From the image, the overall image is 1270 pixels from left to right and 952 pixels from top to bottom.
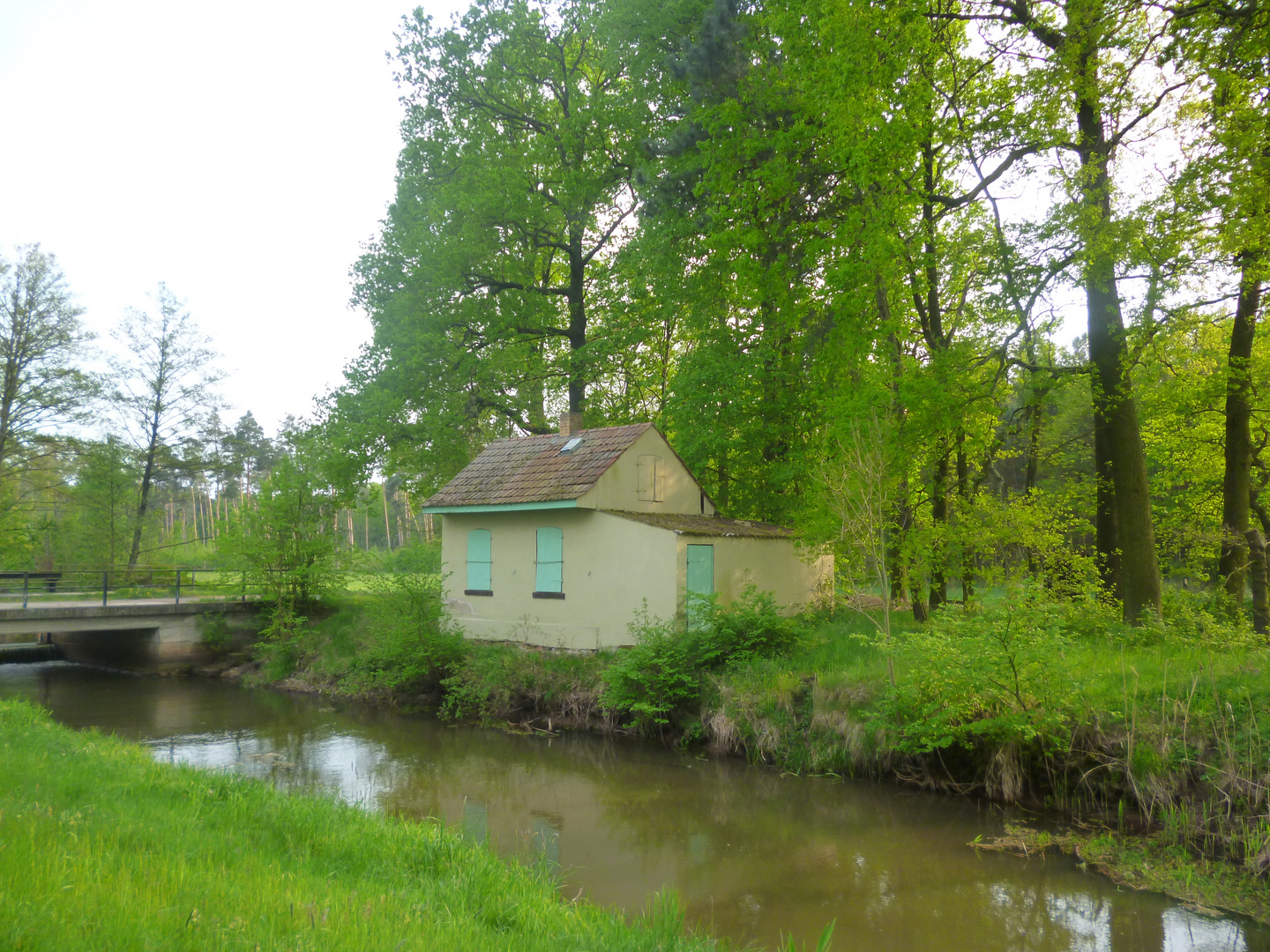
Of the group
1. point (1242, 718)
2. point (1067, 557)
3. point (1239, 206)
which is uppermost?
point (1239, 206)

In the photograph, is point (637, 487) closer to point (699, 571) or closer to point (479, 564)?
point (699, 571)

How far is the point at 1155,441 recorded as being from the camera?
1972 cm

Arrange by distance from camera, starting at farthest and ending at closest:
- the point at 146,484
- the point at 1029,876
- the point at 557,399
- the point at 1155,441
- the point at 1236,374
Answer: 1. the point at 146,484
2. the point at 557,399
3. the point at 1155,441
4. the point at 1236,374
5. the point at 1029,876

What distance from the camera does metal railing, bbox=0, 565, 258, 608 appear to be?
22609 mm

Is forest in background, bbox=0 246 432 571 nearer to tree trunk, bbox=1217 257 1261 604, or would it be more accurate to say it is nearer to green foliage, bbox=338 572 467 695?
green foliage, bbox=338 572 467 695

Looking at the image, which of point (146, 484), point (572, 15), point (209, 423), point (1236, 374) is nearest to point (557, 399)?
point (572, 15)

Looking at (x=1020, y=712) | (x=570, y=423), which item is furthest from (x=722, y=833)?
(x=570, y=423)

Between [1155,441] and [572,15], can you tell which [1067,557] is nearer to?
[1155,441]

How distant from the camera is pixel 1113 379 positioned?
12.0 metres

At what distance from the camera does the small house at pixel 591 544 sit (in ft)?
51.3

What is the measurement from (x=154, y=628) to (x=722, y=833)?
64.4 feet

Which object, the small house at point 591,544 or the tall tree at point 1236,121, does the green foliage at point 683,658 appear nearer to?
the small house at point 591,544

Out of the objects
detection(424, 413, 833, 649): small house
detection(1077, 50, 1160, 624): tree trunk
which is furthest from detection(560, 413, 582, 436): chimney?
detection(1077, 50, 1160, 624): tree trunk

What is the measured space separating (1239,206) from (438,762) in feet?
46.2
